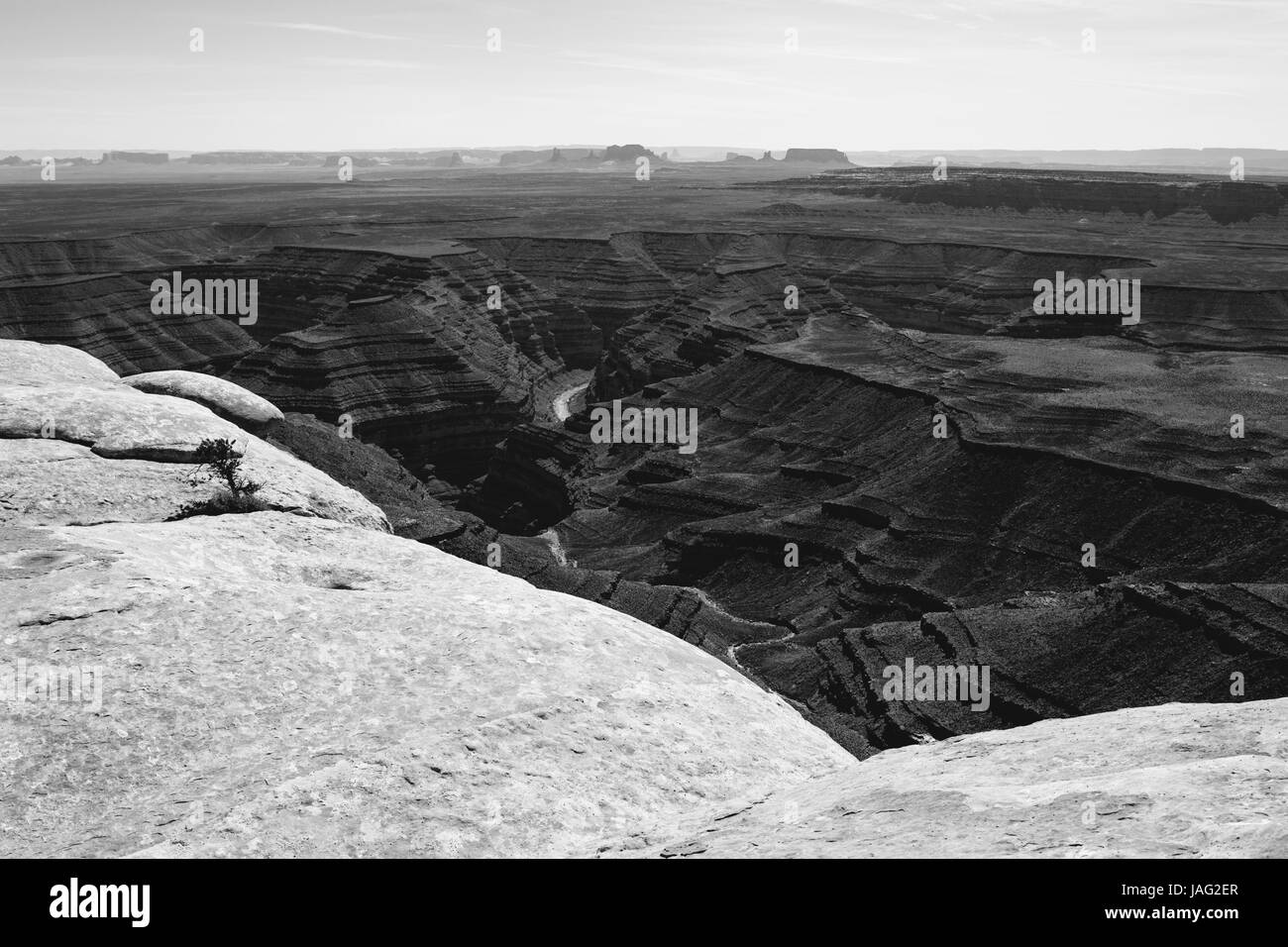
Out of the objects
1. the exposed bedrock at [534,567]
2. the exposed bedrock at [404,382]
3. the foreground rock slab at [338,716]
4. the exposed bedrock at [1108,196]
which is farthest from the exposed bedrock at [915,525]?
the exposed bedrock at [1108,196]

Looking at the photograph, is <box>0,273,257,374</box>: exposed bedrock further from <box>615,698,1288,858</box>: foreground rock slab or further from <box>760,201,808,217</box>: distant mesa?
<box>760,201,808,217</box>: distant mesa

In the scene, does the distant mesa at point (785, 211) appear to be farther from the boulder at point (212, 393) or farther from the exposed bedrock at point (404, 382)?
the boulder at point (212, 393)

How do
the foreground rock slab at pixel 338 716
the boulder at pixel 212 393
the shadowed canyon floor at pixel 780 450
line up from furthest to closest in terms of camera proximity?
the boulder at pixel 212 393 < the shadowed canyon floor at pixel 780 450 < the foreground rock slab at pixel 338 716

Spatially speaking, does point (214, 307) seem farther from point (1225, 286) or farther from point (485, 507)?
point (1225, 286)

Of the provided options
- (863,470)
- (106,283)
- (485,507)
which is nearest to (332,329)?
(485,507)

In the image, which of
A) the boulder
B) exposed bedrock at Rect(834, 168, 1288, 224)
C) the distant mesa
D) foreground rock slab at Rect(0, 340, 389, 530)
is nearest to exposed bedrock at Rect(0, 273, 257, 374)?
the boulder
